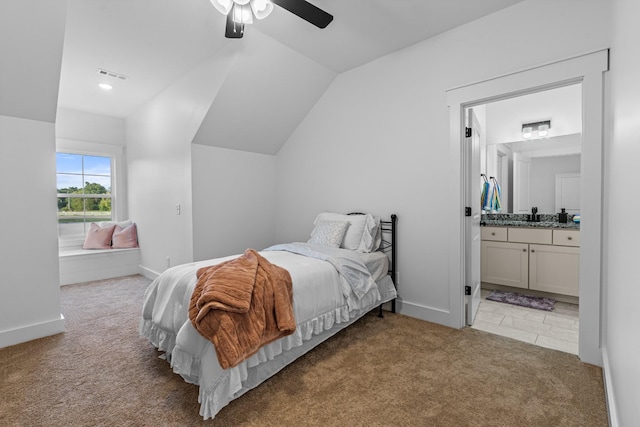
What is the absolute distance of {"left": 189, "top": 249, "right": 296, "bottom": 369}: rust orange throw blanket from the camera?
155 centimetres

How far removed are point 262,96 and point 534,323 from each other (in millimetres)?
3628

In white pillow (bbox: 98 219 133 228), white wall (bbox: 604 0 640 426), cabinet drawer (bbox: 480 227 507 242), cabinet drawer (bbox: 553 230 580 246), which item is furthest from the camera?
white pillow (bbox: 98 219 133 228)

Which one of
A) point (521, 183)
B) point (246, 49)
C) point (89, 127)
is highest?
point (246, 49)

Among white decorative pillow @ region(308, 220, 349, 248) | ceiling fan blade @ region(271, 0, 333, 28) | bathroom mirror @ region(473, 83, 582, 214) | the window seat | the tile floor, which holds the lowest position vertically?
the tile floor

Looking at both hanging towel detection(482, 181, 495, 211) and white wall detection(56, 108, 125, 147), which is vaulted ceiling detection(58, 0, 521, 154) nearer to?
white wall detection(56, 108, 125, 147)

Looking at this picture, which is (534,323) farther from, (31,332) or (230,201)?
(31,332)

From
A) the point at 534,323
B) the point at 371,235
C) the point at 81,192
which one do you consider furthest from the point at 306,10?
the point at 81,192

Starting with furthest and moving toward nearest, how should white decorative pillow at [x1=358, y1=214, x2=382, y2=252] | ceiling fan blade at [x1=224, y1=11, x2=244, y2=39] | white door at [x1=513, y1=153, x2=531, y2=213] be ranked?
white door at [x1=513, y1=153, x2=531, y2=213] → white decorative pillow at [x1=358, y1=214, x2=382, y2=252] → ceiling fan blade at [x1=224, y1=11, x2=244, y2=39]

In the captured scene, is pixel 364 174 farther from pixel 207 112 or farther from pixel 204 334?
pixel 204 334

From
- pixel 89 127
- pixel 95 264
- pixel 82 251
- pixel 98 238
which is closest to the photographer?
pixel 95 264

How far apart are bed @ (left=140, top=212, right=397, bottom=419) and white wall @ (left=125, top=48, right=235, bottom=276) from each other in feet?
4.94

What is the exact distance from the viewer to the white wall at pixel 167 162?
11.3 feet

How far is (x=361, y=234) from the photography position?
10.1ft

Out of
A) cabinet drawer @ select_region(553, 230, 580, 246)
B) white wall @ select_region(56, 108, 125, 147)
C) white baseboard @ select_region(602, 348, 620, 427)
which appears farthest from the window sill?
cabinet drawer @ select_region(553, 230, 580, 246)
